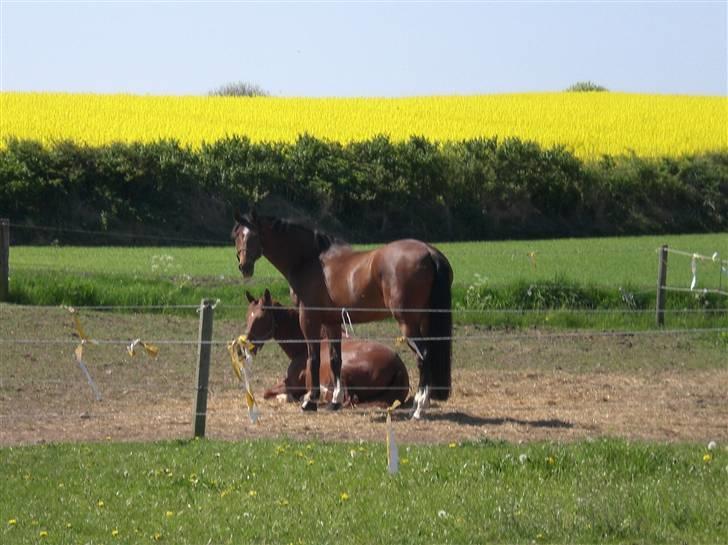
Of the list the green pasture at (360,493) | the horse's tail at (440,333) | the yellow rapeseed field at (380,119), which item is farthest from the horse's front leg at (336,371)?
the yellow rapeseed field at (380,119)

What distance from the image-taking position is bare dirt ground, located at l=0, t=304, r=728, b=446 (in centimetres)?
1172

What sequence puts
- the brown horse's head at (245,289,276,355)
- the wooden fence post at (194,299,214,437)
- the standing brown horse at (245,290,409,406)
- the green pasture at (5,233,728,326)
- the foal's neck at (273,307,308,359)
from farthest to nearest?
1. the green pasture at (5,233,728,326)
2. the foal's neck at (273,307,308,359)
3. the brown horse's head at (245,289,276,355)
4. the standing brown horse at (245,290,409,406)
5. the wooden fence post at (194,299,214,437)

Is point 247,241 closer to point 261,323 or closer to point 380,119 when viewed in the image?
point 261,323

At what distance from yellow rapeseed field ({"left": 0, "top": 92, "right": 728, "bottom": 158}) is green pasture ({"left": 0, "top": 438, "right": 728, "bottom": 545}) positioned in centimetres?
2780

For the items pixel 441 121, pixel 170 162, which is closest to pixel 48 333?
pixel 170 162

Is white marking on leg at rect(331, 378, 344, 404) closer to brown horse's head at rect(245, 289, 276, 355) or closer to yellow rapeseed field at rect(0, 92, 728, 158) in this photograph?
brown horse's head at rect(245, 289, 276, 355)

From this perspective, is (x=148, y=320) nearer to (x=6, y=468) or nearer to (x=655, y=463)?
(x=6, y=468)

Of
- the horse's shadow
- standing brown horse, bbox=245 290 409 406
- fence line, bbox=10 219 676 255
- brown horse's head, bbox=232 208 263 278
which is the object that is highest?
brown horse's head, bbox=232 208 263 278

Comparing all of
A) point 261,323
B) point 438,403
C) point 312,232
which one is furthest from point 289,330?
point 438,403

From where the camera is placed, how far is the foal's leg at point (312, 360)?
13.3 metres

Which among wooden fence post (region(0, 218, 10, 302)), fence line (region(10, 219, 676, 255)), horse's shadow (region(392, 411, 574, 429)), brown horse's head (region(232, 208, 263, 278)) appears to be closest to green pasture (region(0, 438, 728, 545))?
horse's shadow (region(392, 411, 574, 429))

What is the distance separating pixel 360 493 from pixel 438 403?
4807 millimetres

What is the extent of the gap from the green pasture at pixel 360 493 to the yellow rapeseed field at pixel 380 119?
27799 mm

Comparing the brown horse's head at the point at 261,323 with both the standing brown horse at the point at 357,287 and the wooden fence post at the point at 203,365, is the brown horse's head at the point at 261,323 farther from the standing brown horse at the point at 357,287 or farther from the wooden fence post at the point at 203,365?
the wooden fence post at the point at 203,365
